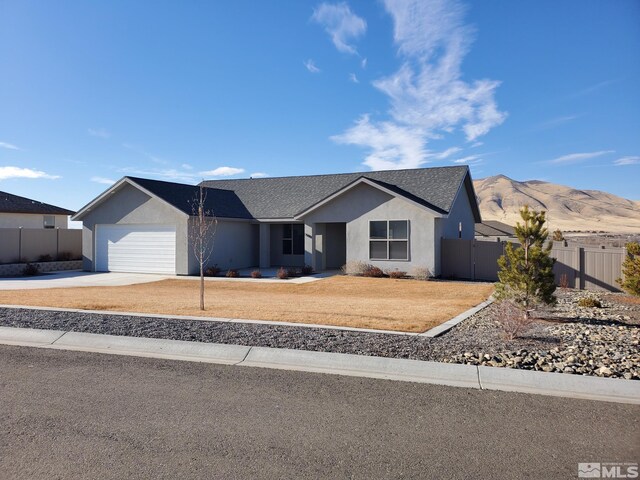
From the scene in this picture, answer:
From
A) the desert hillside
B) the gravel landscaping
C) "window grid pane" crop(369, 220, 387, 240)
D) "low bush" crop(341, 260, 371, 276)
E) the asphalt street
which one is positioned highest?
the desert hillside

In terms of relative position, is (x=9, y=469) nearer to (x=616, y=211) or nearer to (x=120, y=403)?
(x=120, y=403)

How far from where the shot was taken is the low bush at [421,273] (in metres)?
21.8

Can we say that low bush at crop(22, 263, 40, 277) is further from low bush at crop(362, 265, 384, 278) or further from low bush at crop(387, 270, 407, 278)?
low bush at crop(387, 270, 407, 278)

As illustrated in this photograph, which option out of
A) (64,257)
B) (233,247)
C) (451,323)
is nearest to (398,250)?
(233,247)

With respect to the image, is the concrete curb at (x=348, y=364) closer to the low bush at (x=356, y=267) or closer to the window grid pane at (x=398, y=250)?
the low bush at (x=356, y=267)

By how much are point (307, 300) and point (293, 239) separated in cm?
1367

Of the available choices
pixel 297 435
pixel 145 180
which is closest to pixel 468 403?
pixel 297 435

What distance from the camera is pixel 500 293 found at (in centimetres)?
1138

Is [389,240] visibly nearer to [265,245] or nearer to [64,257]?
[265,245]

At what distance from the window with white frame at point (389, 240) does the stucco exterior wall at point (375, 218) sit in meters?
0.19

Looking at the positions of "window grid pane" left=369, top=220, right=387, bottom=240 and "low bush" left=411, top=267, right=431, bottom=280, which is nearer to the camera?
"low bush" left=411, top=267, right=431, bottom=280

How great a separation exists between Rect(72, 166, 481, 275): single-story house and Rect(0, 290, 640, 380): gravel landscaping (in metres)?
11.1

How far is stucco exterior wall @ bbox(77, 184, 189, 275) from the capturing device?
24.2 metres

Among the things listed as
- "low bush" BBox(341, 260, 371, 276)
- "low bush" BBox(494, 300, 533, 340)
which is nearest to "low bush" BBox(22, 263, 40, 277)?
"low bush" BBox(341, 260, 371, 276)
